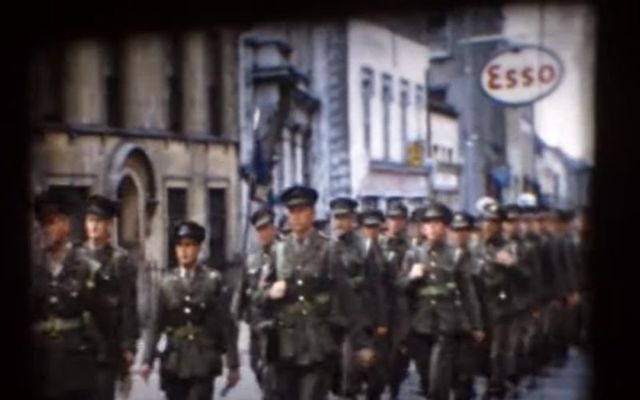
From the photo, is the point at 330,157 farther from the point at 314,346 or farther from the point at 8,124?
the point at 8,124

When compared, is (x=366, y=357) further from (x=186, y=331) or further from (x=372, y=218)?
(x=186, y=331)

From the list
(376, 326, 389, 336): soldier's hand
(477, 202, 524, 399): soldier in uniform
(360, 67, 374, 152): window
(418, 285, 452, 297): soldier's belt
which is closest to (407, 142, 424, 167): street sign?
(360, 67, 374, 152): window

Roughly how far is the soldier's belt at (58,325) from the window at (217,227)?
464 mm

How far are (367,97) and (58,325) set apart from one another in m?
1.11

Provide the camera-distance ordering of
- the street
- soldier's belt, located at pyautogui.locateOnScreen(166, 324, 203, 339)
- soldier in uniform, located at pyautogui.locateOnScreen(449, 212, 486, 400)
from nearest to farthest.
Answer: the street, soldier in uniform, located at pyautogui.locateOnScreen(449, 212, 486, 400), soldier's belt, located at pyautogui.locateOnScreen(166, 324, 203, 339)

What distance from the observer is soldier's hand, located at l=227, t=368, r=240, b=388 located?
2.73m

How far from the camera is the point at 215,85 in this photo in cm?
287

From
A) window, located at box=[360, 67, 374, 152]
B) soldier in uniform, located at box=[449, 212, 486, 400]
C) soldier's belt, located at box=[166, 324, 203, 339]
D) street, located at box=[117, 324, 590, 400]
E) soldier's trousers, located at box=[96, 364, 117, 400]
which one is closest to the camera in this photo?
street, located at box=[117, 324, 590, 400]

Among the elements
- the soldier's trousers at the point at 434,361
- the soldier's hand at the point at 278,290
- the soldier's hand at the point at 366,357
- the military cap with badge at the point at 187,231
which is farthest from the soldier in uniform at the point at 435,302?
the military cap with badge at the point at 187,231

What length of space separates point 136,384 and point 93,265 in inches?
14.1

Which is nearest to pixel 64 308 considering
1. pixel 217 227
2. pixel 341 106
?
pixel 217 227

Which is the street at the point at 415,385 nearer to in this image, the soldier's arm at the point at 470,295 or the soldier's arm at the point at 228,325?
the soldier's arm at the point at 228,325

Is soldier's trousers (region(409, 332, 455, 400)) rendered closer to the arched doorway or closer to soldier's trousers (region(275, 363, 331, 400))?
soldier's trousers (region(275, 363, 331, 400))

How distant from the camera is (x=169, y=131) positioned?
2854mm
